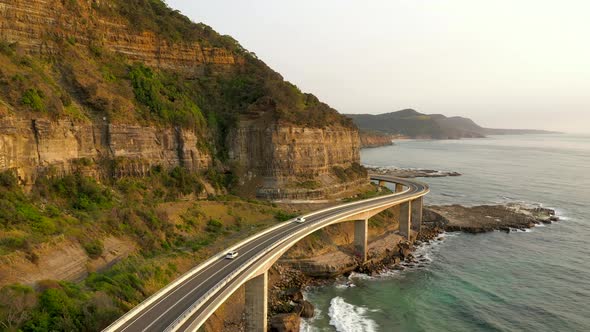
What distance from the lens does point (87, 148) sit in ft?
144

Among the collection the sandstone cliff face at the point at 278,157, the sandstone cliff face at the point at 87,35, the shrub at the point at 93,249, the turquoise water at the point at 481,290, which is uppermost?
the sandstone cliff face at the point at 87,35

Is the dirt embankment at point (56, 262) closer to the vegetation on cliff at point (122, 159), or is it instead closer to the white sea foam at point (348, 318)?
the vegetation on cliff at point (122, 159)

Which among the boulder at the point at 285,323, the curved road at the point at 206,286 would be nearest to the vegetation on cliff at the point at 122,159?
the curved road at the point at 206,286

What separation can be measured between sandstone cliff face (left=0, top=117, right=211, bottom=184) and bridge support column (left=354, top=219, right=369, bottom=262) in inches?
1022

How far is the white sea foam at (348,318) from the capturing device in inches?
1441

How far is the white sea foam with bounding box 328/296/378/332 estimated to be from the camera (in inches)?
1441

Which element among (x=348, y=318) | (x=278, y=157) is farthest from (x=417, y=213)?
(x=348, y=318)

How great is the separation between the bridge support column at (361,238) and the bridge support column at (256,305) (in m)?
24.0

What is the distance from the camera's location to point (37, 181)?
37344 millimetres

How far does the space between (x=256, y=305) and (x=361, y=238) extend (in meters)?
25.4

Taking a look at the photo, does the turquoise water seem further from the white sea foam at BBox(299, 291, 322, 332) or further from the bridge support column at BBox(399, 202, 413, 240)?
the bridge support column at BBox(399, 202, 413, 240)

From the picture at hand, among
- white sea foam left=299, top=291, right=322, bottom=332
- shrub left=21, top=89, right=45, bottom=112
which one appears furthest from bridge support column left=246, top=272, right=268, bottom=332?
shrub left=21, top=89, right=45, bottom=112

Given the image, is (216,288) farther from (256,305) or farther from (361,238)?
(361,238)

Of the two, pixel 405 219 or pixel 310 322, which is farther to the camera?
pixel 405 219
